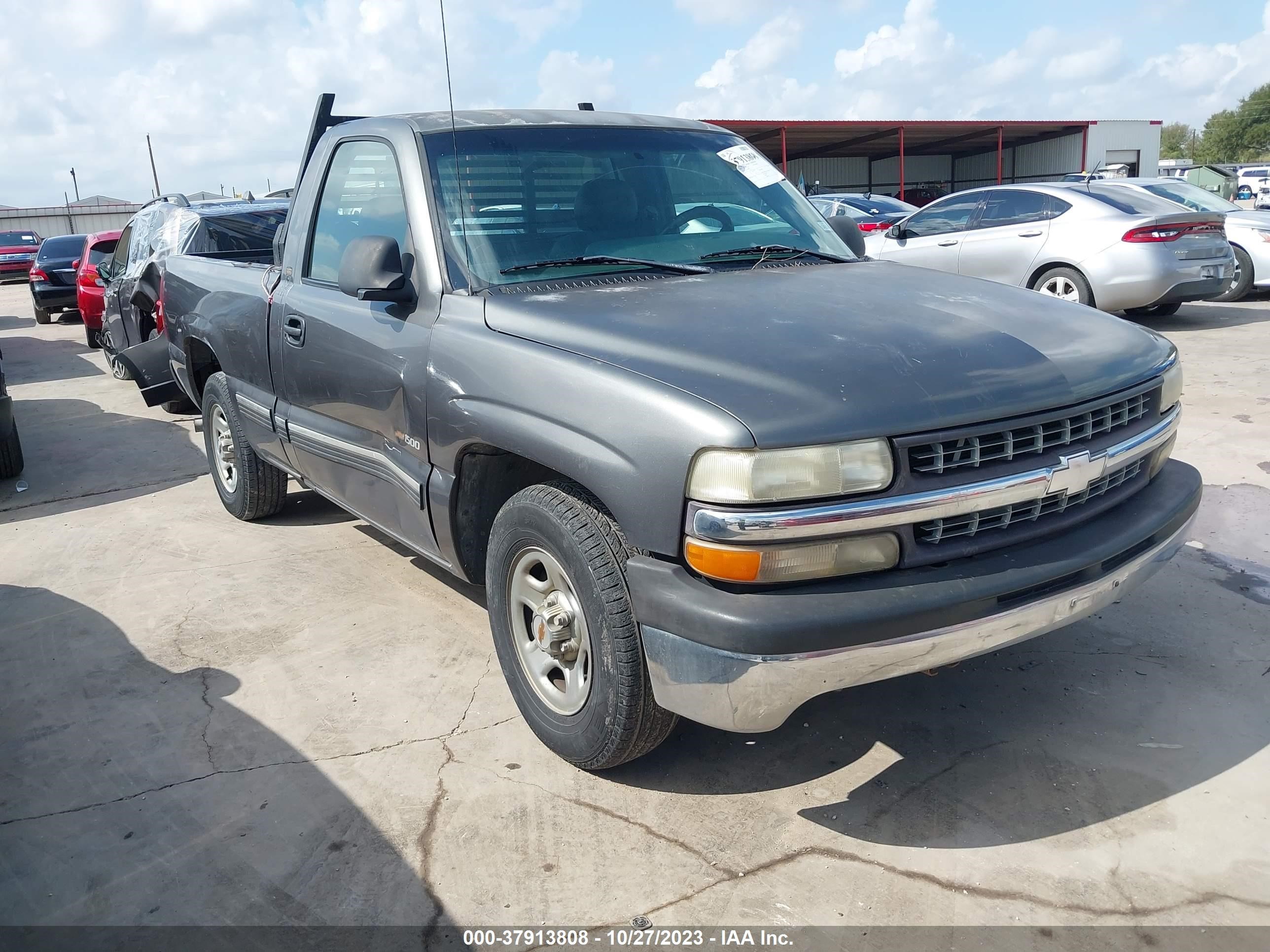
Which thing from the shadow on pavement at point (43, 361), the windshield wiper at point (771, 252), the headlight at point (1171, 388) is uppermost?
the windshield wiper at point (771, 252)

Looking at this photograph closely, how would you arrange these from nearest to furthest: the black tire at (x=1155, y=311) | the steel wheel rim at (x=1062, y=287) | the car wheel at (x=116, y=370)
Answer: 1. the steel wheel rim at (x=1062, y=287)
2. the car wheel at (x=116, y=370)
3. the black tire at (x=1155, y=311)

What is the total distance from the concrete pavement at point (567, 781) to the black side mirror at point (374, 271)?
140 cm

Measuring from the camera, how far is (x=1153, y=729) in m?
3.15

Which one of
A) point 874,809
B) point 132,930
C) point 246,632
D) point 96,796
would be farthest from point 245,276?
point 874,809

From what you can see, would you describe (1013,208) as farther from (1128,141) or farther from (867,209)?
(1128,141)

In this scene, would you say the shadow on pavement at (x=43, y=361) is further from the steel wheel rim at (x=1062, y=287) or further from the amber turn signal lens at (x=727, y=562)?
the amber turn signal lens at (x=727, y=562)

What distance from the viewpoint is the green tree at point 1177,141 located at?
9438 cm

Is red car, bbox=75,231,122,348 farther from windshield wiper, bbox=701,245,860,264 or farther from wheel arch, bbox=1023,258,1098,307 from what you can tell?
windshield wiper, bbox=701,245,860,264

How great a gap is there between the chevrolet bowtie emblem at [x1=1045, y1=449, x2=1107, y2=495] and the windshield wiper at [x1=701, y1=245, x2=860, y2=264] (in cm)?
140

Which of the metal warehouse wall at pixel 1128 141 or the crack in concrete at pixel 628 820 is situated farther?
the metal warehouse wall at pixel 1128 141

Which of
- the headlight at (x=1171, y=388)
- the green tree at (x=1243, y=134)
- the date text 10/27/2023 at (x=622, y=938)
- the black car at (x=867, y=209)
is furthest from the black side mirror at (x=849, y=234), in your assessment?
the green tree at (x=1243, y=134)

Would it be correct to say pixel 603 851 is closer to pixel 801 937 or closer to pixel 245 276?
pixel 801 937

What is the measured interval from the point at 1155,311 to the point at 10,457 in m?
11.0

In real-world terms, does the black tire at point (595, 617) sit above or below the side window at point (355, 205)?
below
